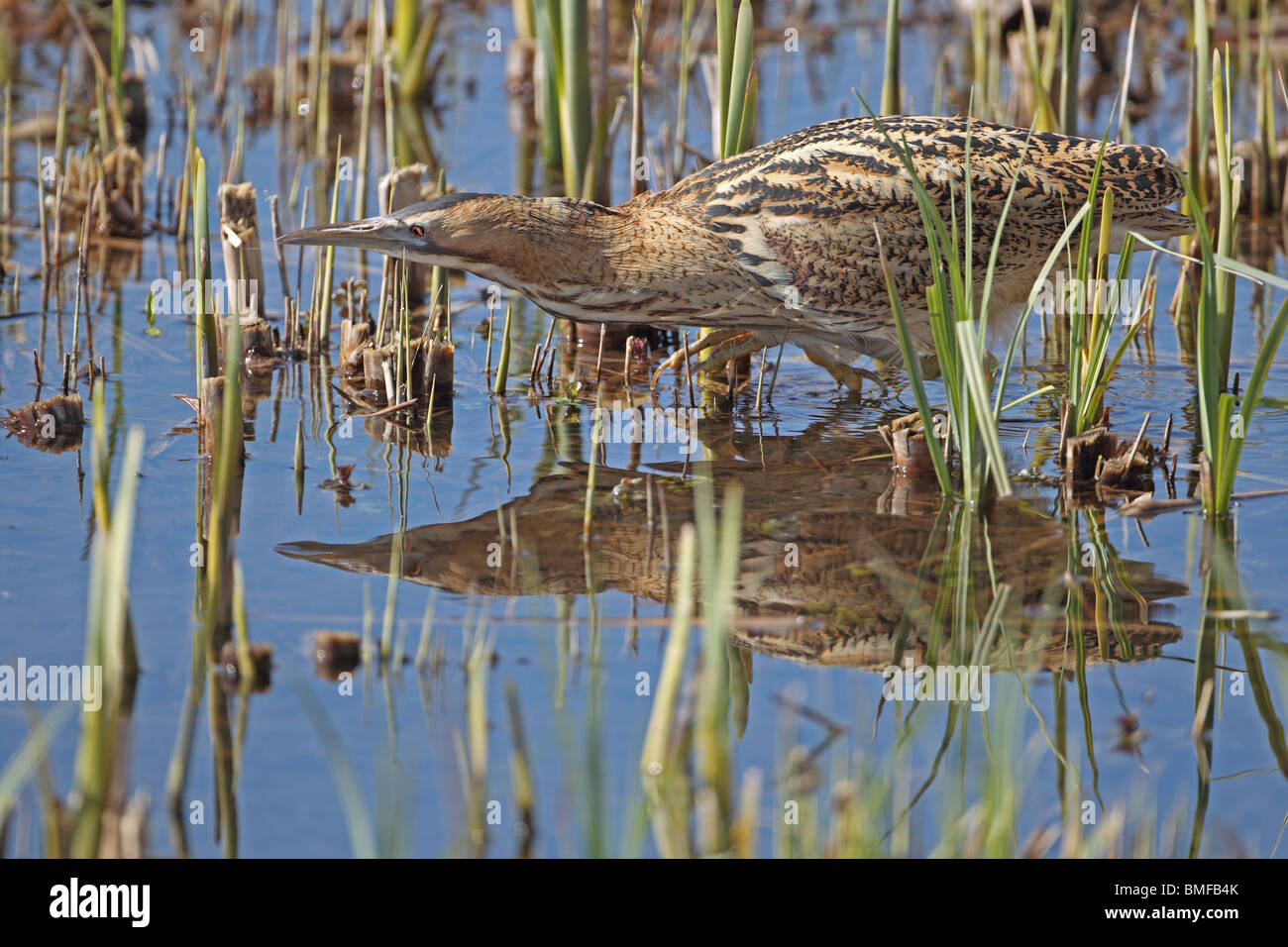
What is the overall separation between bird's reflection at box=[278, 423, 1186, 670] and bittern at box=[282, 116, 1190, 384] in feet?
2.17

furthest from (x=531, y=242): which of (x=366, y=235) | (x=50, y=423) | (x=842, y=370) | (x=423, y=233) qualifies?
(x=50, y=423)

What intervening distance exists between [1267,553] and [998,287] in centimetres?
162

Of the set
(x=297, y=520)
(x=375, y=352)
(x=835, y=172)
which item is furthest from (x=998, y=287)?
(x=297, y=520)

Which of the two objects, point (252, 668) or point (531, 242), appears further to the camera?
point (531, 242)

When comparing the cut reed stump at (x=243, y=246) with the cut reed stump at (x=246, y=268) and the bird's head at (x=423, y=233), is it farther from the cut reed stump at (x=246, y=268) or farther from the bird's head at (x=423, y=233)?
the bird's head at (x=423, y=233)

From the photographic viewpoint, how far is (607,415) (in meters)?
5.46

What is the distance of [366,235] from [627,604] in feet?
5.57

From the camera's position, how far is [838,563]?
418 centimetres

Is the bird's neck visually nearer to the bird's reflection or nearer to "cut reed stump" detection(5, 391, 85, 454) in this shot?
the bird's reflection

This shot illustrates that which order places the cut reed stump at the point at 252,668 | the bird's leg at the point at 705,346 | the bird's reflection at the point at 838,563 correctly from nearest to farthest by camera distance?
the cut reed stump at the point at 252,668 → the bird's reflection at the point at 838,563 → the bird's leg at the point at 705,346

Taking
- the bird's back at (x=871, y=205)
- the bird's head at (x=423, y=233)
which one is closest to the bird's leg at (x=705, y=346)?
the bird's back at (x=871, y=205)

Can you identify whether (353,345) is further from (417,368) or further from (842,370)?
(842,370)

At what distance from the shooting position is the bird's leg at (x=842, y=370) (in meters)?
5.64

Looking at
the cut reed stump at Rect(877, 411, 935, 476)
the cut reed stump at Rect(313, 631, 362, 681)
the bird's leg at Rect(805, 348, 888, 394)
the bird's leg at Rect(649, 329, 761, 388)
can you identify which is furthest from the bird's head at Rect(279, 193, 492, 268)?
the cut reed stump at Rect(313, 631, 362, 681)
